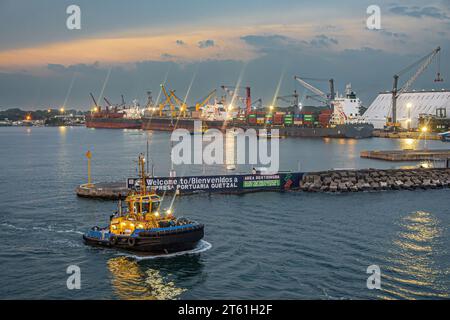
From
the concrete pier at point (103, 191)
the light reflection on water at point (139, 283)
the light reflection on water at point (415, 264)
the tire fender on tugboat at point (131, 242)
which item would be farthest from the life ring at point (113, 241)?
the concrete pier at point (103, 191)

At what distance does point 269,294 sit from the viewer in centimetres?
1891

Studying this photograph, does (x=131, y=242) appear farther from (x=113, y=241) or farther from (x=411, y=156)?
(x=411, y=156)

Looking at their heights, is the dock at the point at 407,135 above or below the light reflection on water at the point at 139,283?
above

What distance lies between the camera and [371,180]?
43.5m

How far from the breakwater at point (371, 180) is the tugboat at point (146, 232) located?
19317mm

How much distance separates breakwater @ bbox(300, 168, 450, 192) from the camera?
138ft

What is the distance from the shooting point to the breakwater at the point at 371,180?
4194 cm

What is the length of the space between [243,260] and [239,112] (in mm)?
161428

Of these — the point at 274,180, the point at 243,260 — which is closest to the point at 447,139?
the point at 274,180

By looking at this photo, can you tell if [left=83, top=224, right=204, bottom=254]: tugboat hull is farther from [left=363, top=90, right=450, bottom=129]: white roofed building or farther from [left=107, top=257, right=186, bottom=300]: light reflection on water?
[left=363, top=90, right=450, bottom=129]: white roofed building

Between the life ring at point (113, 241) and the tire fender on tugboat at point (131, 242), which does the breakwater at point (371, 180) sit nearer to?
the life ring at point (113, 241)

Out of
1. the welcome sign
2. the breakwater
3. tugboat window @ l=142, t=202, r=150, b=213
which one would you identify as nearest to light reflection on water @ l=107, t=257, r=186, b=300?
tugboat window @ l=142, t=202, r=150, b=213

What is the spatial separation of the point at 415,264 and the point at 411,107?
136 m

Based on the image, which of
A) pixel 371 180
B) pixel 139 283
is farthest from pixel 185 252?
pixel 371 180
